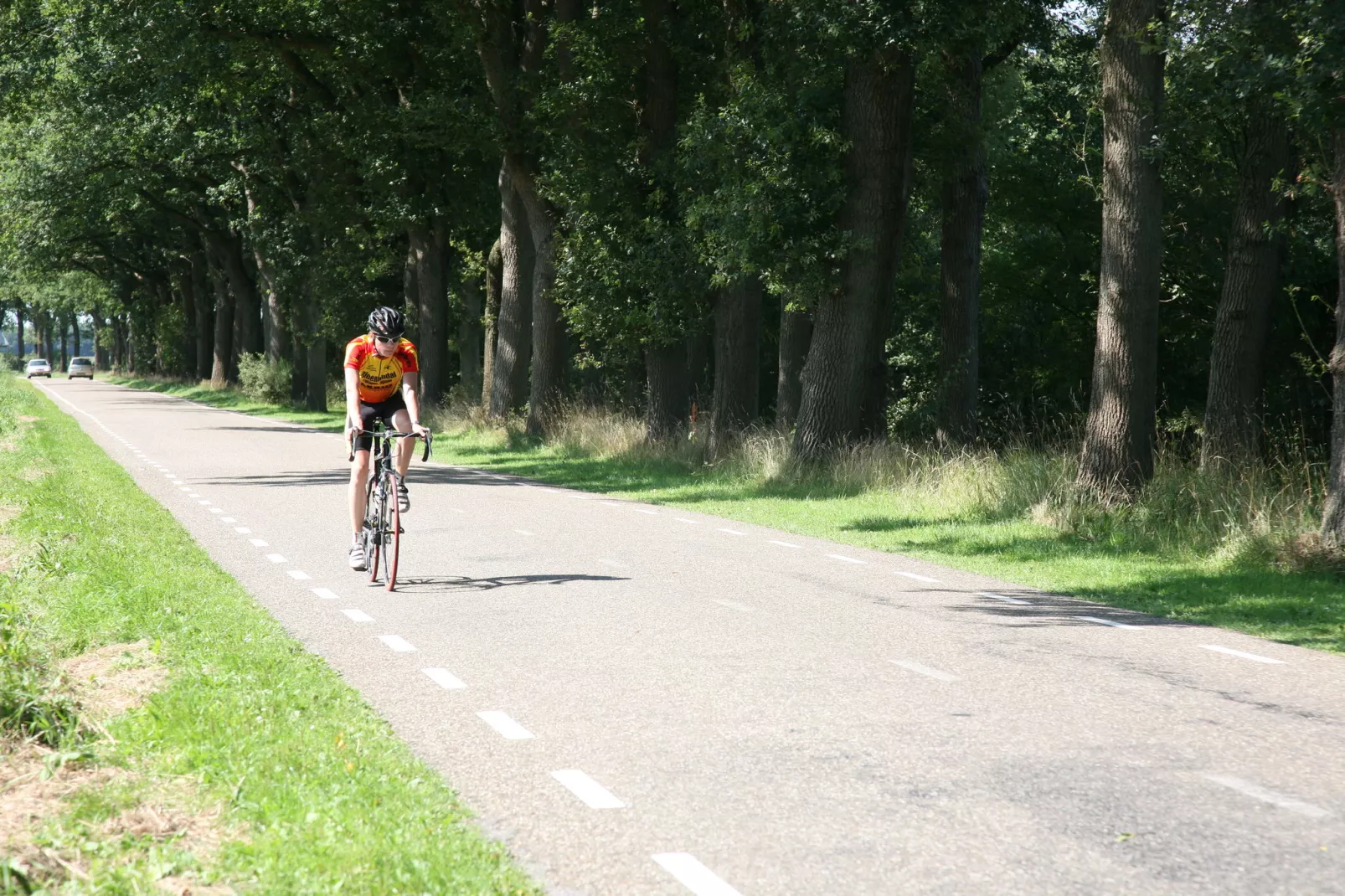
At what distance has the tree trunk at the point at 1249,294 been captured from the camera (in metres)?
20.1

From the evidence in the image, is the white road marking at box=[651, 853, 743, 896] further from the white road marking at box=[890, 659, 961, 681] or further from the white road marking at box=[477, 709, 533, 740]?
the white road marking at box=[890, 659, 961, 681]

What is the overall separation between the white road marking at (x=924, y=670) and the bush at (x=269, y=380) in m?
44.9

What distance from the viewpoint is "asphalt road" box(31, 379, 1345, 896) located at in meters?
5.10

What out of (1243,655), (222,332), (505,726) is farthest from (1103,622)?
(222,332)

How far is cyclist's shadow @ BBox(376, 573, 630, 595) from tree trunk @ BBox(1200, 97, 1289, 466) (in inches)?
422

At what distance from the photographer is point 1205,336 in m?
27.8

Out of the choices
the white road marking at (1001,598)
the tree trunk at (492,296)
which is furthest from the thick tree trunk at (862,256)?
Result: the tree trunk at (492,296)

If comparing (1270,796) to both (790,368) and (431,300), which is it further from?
(431,300)

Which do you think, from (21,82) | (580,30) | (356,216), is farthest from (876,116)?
(356,216)

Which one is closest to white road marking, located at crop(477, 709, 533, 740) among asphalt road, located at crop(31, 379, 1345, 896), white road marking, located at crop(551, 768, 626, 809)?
asphalt road, located at crop(31, 379, 1345, 896)

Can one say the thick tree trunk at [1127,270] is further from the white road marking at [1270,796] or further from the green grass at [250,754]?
the white road marking at [1270,796]

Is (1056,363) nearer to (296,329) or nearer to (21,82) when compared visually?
(21,82)

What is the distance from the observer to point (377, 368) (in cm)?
1185

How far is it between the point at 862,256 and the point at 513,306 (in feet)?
42.8
